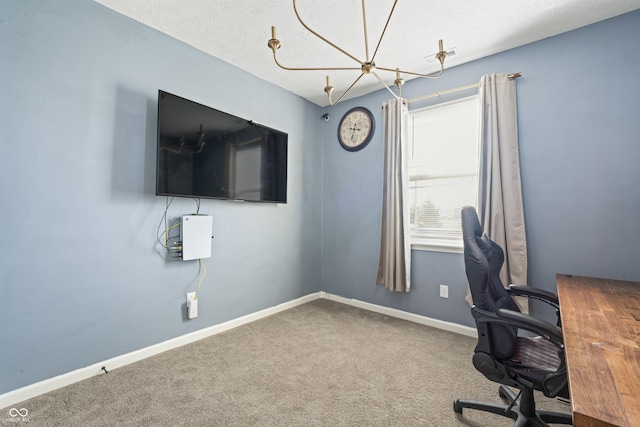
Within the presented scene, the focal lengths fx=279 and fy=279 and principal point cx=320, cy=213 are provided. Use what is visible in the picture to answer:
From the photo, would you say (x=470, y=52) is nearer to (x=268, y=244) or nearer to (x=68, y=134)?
(x=268, y=244)

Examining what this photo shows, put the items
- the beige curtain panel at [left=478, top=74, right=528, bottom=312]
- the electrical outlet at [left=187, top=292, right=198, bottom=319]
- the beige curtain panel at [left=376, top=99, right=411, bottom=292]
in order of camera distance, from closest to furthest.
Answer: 1. the beige curtain panel at [left=478, top=74, right=528, bottom=312]
2. the electrical outlet at [left=187, top=292, right=198, bottom=319]
3. the beige curtain panel at [left=376, top=99, right=411, bottom=292]

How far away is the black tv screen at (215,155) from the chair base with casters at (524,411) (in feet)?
7.87

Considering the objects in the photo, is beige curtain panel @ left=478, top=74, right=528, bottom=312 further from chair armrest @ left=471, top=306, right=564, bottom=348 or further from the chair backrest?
chair armrest @ left=471, top=306, right=564, bottom=348

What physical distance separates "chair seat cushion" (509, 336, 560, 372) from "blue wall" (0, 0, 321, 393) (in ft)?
7.83

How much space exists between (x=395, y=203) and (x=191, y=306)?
7.40 feet

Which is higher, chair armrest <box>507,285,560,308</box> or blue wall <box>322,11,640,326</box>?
blue wall <box>322,11,640,326</box>

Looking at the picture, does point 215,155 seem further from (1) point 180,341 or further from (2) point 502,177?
(2) point 502,177

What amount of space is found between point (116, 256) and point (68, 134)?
0.90m

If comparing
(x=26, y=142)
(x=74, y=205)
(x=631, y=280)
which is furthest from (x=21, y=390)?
(x=631, y=280)

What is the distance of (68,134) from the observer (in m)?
1.90

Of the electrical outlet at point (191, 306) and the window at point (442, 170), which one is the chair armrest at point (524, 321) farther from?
the electrical outlet at point (191, 306)

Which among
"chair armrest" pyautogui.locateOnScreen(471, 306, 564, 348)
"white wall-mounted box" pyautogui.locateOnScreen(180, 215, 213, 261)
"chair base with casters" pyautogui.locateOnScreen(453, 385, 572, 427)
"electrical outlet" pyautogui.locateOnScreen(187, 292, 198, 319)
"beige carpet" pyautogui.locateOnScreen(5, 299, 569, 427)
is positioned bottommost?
"beige carpet" pyautogui.locateOnScreen(5, 299, 569, 427)

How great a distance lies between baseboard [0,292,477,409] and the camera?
1.74 m

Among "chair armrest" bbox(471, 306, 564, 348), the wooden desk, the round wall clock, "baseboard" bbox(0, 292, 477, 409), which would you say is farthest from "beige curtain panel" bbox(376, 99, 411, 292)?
"chair armrest" bbox(471, 306, 564, 348)
